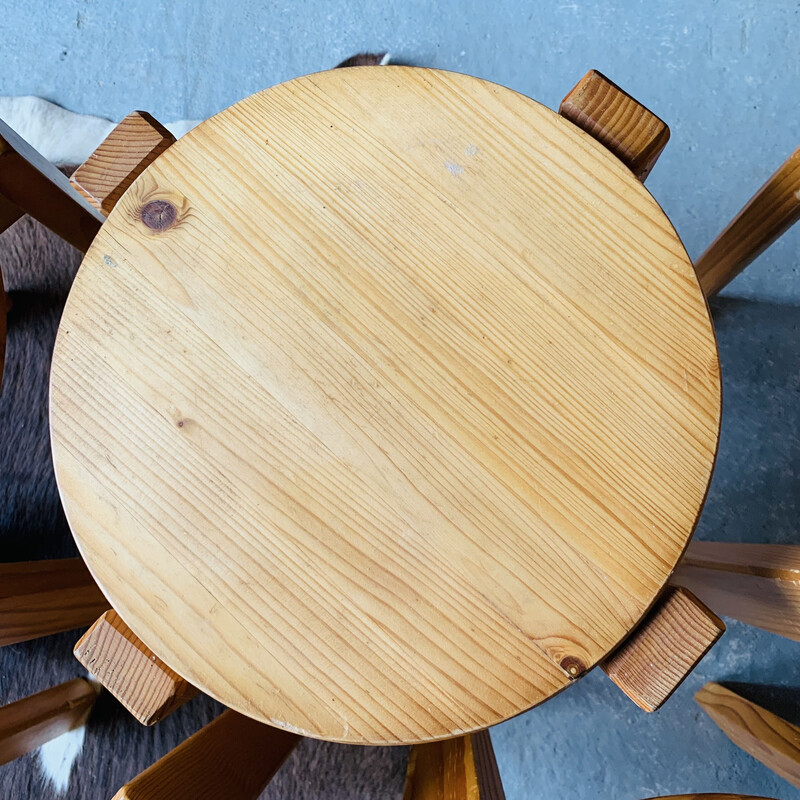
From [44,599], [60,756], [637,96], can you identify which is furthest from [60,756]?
[637,96]

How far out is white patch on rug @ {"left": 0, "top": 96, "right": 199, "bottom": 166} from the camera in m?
1.28

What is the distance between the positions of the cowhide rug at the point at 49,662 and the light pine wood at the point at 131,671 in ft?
1.42

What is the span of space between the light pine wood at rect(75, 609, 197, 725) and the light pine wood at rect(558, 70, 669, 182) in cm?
69

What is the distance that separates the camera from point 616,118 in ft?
2.23

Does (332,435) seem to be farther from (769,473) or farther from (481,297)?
(769,473)

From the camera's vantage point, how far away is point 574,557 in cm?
61

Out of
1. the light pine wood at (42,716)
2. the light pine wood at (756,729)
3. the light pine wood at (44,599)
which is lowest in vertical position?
the light pine wood at (42,716)

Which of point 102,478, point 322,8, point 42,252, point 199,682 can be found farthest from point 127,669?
point 322,8

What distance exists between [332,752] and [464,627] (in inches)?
21.4

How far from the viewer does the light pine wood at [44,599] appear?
32.6 inches

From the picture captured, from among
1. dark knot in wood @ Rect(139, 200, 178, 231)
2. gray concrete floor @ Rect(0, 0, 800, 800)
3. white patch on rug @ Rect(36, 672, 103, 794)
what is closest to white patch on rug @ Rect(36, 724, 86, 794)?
white patch on rug @ Rect(36, 672, 103, 794)

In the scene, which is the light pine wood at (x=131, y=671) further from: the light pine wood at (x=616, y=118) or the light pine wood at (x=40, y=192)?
the light pine wood at (x=616, y=118)

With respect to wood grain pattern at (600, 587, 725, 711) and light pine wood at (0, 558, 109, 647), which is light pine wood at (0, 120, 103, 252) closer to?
light pine wood at (0, 558, 109, 647)

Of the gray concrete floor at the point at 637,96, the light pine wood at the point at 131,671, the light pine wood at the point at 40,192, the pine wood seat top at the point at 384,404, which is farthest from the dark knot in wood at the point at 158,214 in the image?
the gray concrete floor at the point at 637,96
